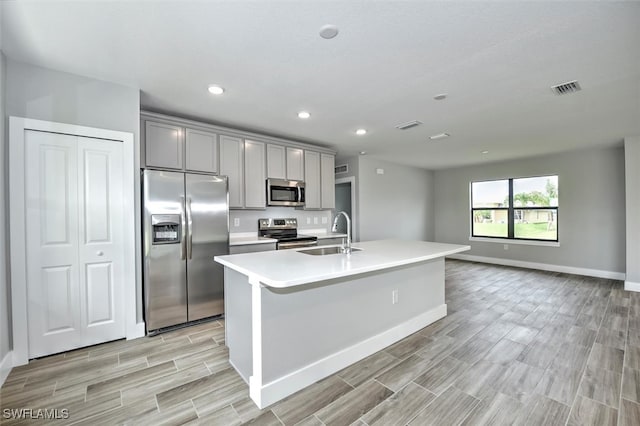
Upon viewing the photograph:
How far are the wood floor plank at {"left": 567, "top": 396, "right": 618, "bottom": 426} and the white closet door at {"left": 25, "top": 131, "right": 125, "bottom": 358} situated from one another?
12.3ft

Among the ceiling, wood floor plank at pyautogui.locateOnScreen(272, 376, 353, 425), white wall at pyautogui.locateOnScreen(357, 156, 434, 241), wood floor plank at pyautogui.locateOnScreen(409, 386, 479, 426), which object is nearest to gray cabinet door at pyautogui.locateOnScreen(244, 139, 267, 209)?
the ceiling

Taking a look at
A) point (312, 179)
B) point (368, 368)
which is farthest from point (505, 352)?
point (312, 179)

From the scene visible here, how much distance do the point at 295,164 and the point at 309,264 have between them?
2.90 metres

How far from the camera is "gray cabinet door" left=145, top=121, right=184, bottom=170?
3205mm

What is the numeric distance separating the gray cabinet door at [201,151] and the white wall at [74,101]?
751 mm

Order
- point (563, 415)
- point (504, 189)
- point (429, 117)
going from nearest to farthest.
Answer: point (563, 415) → point (429, 117) → point (504, 189)

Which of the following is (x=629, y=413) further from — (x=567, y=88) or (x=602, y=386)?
(x=567, y=88)

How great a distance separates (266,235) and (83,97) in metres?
2.78

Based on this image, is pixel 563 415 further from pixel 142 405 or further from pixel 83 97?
pixel 83 97

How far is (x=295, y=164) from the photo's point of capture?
4.61 meters

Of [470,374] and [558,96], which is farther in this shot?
[558,96]

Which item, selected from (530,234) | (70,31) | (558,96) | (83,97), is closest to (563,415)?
(558,96)

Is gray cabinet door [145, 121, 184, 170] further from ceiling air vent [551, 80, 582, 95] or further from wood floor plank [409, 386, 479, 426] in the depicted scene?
ceiling air vent [551, 80, 582, 95]

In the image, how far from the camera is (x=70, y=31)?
188 cm
